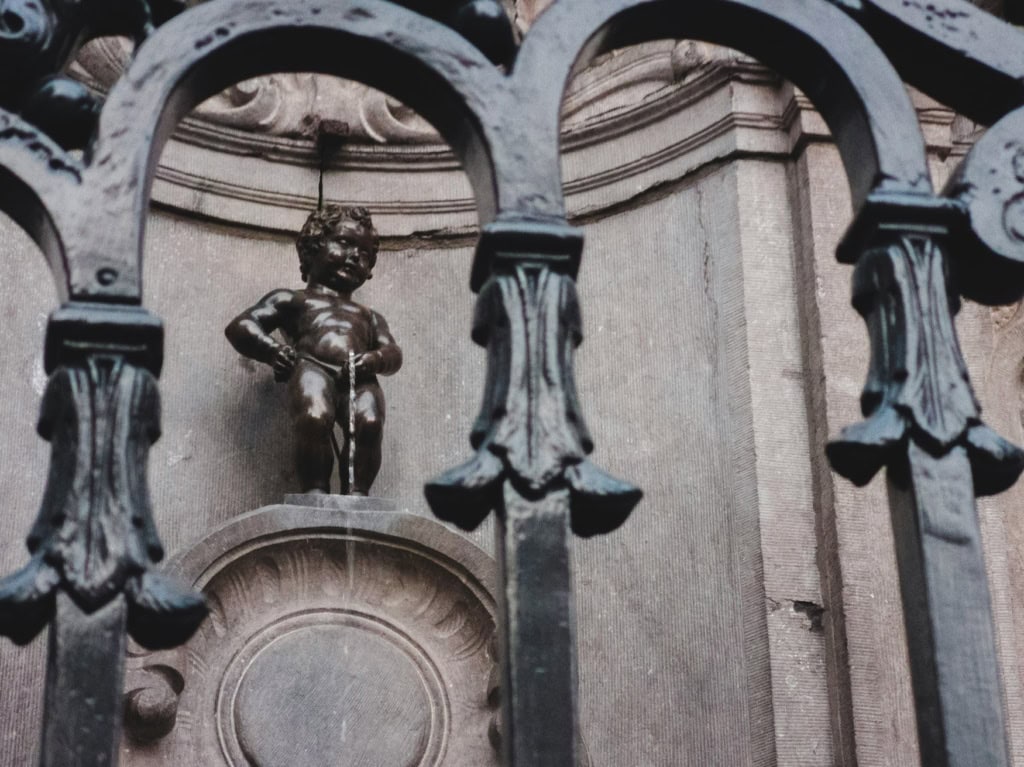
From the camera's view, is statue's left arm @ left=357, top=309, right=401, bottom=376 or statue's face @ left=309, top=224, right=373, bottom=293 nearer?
statue's left arm @ left=357, top=309, right=401, bottom=376

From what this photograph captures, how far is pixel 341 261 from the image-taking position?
432cm

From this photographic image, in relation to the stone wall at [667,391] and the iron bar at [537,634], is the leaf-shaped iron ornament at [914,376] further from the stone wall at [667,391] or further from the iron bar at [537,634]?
the stone wall at [667,391]

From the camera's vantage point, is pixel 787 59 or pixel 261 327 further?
pixel 261 327

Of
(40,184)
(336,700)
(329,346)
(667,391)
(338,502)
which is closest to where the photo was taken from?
(40,184)

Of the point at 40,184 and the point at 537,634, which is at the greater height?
the point at 40,184

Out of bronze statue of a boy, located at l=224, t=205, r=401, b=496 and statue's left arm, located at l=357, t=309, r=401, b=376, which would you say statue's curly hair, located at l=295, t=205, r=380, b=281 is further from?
statue's left arm, located at l=357, t=309, r=401, b=376

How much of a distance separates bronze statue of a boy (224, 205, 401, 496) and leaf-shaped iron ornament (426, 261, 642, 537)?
227 centimetres

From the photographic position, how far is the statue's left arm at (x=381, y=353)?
4.15 m

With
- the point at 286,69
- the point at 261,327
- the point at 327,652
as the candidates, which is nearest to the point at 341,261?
the point at 261,327

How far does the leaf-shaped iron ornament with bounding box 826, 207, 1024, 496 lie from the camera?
1.76 metres

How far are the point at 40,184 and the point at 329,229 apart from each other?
257 centimetres

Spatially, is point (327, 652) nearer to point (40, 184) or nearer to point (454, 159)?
point (454, 159)

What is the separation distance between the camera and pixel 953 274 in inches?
74.8

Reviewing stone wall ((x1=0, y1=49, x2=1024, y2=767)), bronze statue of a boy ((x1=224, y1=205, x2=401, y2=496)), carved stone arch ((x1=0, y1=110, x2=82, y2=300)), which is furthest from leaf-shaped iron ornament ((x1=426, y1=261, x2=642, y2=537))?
bronze statue of a boy ((x1=224, y1=205, x2=401, y2=496))
